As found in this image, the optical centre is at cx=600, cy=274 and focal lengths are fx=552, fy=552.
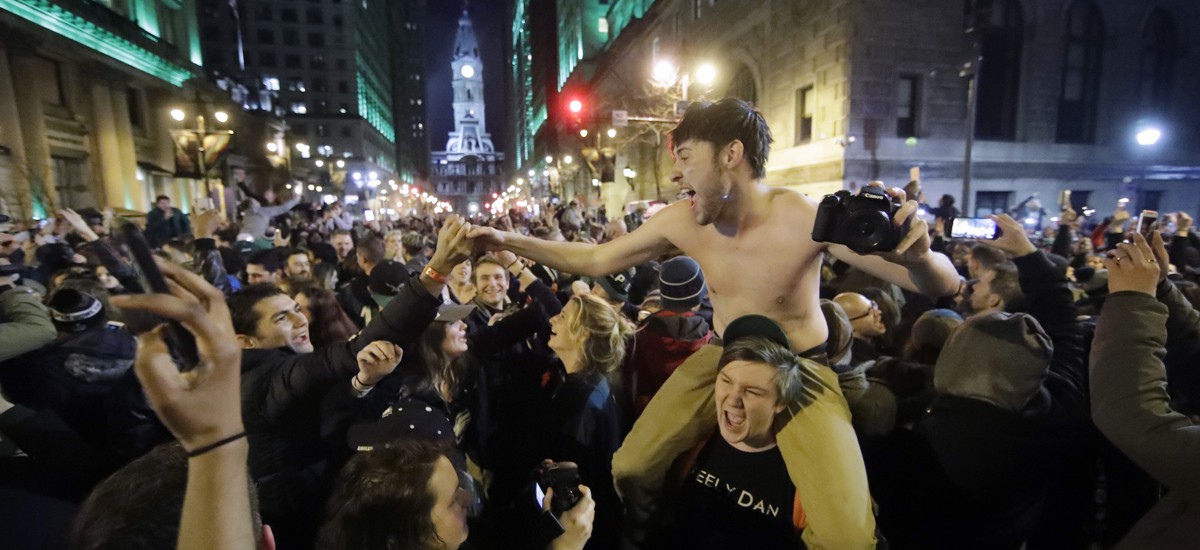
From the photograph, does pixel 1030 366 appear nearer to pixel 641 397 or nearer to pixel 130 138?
pixel 641 397

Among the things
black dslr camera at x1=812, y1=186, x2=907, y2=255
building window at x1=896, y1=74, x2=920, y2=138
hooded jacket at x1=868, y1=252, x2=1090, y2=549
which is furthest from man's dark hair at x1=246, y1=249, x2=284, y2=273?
building window at x1=896, y1=74, x2=920, y2=138

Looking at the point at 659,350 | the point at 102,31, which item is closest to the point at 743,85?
the point at 659,350

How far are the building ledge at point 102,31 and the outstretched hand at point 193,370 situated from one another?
93.8ft

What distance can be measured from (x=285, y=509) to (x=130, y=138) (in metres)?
35.3

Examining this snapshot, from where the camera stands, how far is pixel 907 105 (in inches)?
656

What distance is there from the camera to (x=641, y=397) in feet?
10.8

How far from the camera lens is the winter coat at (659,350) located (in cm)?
315

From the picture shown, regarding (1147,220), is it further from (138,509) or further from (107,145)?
(107,145)

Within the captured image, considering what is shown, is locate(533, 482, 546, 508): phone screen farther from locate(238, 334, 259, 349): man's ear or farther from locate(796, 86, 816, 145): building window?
locate(796, 86, 816, 145): building window

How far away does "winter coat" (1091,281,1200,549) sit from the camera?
159cm

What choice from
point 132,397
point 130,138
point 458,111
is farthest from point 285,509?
point 458,111

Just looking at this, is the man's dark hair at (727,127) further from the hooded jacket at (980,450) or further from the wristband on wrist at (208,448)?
the wristband on wrist at (208,448)

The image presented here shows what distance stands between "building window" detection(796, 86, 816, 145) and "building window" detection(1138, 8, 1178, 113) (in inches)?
453

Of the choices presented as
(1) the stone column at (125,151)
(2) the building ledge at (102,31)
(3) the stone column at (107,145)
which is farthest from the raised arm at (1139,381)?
(1) the stone column at (125,151)
